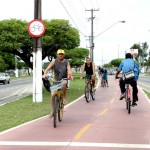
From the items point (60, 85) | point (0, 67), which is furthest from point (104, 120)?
point (0, 67)

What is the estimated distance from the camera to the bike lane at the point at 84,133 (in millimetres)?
7949

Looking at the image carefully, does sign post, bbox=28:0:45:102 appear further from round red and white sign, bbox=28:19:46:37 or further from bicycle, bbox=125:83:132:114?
bicycle, bbox=125:83:132:114

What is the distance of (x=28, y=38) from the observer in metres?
23.7

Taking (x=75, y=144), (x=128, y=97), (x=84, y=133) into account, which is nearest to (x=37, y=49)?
(x=128, y=97)

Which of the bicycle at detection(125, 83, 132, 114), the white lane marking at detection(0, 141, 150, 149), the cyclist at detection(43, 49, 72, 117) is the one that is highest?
the cyclist at detection(43, 49, 72, 117)

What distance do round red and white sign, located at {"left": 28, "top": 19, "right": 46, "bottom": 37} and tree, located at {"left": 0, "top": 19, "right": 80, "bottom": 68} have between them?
226 inches

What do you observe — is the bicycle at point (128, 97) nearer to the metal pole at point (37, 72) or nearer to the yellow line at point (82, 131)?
the yellow line at point (82, 131)

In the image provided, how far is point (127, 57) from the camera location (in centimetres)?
1398

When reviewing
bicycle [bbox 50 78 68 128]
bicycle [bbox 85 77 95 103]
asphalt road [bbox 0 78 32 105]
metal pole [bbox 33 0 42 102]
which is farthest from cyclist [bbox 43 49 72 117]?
asphalt road [bbox 0 78 32 105]

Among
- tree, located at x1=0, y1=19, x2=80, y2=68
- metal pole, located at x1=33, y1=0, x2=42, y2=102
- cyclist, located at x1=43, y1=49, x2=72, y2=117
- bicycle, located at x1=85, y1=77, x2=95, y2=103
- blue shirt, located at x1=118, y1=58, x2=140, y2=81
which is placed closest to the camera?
cyclist, located at x1=43, y1=49, x2=72, y2=117

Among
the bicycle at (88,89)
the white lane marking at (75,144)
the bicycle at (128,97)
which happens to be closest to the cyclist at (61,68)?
the bicycle at (128,97)

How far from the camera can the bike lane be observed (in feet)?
26.1

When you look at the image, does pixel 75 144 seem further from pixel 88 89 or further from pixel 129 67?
pixel 88 89

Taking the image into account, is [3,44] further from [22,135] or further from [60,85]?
[22,135]
